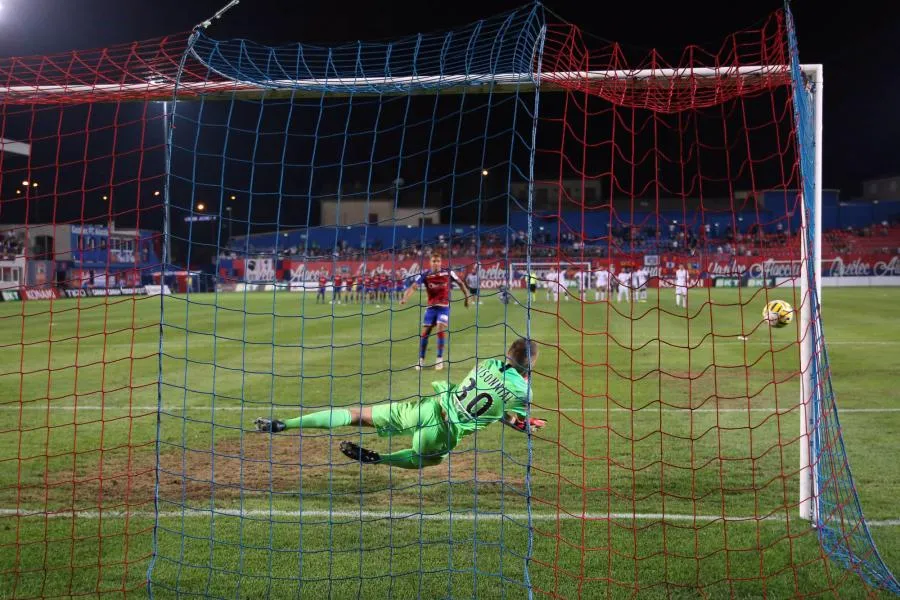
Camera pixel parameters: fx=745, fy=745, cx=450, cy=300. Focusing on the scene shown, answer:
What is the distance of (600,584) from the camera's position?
13.9 ft

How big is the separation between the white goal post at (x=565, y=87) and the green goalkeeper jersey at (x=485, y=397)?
1.89 m

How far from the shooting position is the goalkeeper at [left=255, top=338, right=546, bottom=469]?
5066mm

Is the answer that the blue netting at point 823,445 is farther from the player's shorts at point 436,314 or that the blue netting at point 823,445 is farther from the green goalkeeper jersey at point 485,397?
the player's shorts at point 436,314

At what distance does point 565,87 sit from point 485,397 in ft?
7.55

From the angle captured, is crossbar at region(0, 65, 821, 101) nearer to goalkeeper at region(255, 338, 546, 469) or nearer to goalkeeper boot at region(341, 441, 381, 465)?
goalkeeper at region(255, 338, 546, 469)

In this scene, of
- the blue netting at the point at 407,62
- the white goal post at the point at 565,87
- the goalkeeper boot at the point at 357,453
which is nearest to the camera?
the white goal post at the point at 565,87

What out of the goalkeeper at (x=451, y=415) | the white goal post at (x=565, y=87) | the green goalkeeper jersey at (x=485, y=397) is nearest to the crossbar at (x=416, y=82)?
the white goal post at (x=565, y=87)

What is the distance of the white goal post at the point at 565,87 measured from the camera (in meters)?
5.01

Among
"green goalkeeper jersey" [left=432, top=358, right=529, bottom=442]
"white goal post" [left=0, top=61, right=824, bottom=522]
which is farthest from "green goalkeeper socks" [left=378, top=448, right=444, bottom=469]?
"white goal post" [left=0, top=61, right=824, bottom=522]

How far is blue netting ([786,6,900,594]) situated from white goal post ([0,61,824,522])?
0.14ft

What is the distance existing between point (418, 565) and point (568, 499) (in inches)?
64.0

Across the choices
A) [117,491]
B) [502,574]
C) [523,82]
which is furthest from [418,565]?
[523,82]

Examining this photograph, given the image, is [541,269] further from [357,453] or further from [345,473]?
[357,453]

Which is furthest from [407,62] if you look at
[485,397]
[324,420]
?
[324,420]
